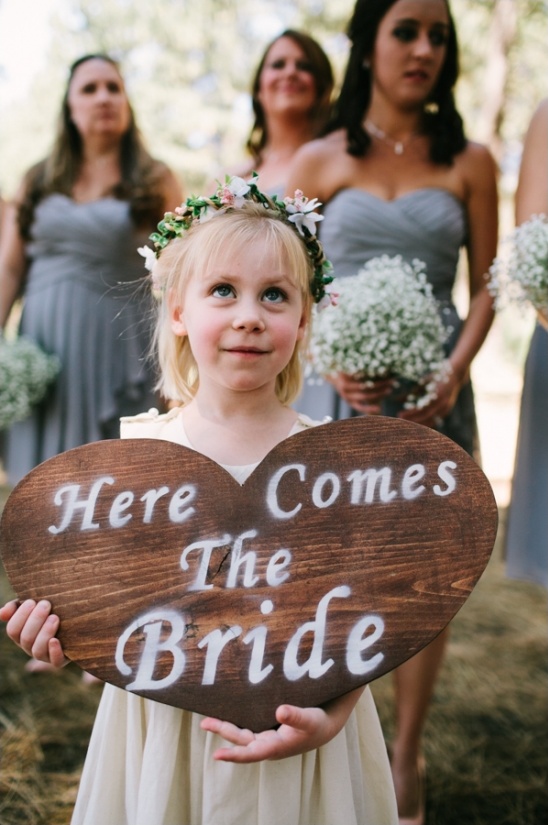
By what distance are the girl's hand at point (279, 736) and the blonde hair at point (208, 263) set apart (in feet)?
2.63

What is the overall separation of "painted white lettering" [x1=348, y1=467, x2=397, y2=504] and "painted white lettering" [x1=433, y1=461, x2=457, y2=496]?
88 mm

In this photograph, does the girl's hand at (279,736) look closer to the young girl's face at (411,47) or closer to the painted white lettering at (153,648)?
the painted white lettering at (153,648)

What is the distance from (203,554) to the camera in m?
1.45

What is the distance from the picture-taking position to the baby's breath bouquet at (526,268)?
2010 millimetres

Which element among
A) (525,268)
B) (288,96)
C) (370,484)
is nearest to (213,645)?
→ (370,484)

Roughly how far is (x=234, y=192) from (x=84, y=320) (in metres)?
1.81

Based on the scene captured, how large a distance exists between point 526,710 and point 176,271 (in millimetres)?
2808

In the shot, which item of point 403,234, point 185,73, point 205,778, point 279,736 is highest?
point 185,73

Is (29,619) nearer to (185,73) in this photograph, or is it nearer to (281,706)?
(281,706)

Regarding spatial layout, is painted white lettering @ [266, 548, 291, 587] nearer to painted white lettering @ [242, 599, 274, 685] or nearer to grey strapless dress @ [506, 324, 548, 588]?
painted white lettering @ [242, 599, 274, 685]

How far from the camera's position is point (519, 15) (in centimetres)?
873

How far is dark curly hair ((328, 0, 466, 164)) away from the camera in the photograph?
2602mm

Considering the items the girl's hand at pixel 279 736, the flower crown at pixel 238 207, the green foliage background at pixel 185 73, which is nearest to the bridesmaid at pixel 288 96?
the flower crown at pixel 238 207

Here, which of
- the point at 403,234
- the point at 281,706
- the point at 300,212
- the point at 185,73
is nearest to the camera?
the point at 281,706
